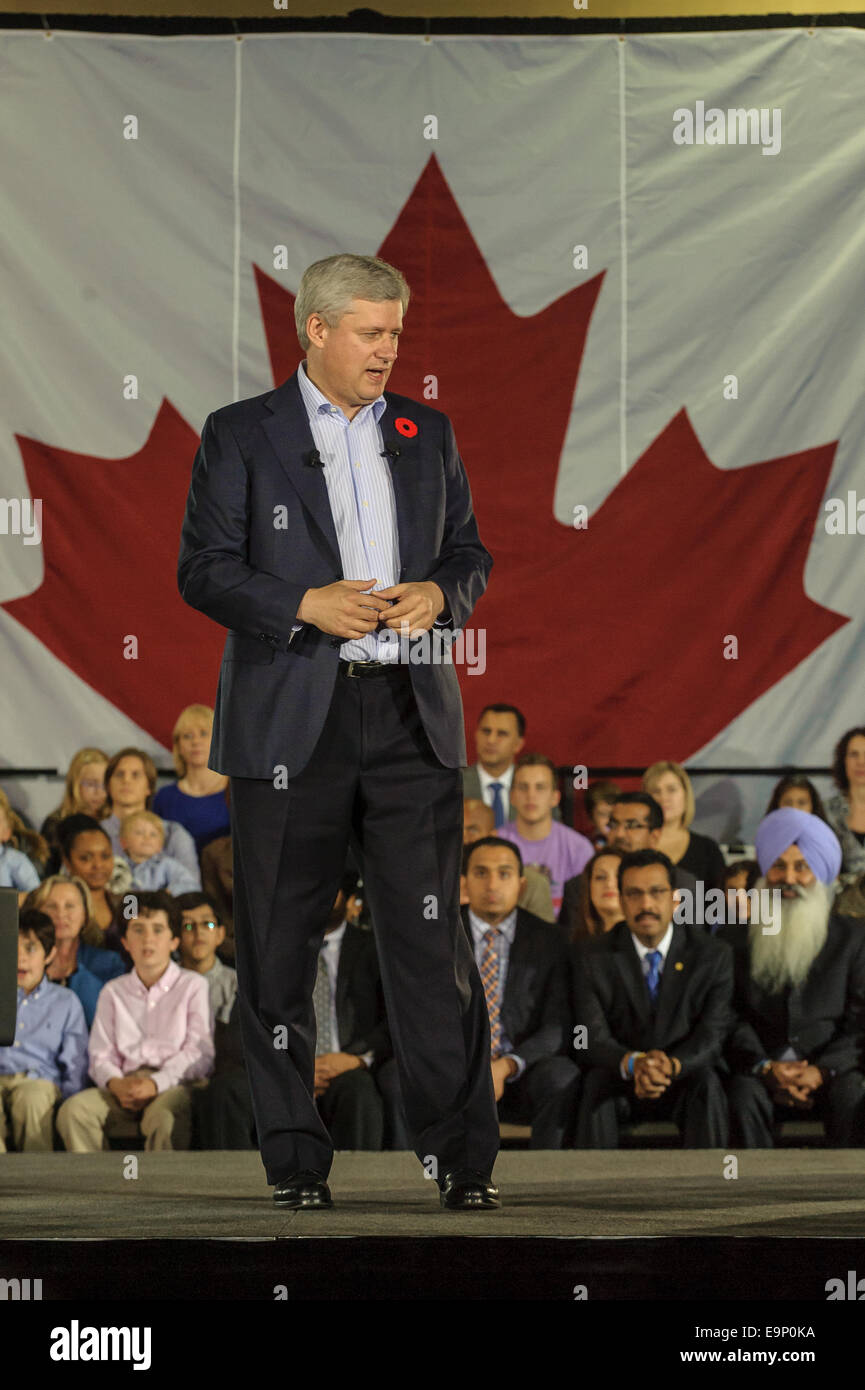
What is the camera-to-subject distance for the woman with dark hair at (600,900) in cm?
529

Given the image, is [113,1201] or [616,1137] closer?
[113,1201]

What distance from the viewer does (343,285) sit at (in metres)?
2.74

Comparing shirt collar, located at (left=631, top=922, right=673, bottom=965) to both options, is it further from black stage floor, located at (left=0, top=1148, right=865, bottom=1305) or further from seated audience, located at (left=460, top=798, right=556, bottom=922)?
black stage floor, located at (left=0, top=1148, right=865, bottom=1305)

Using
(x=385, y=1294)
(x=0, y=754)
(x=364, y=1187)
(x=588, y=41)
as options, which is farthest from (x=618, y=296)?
(x=385, y=1294)

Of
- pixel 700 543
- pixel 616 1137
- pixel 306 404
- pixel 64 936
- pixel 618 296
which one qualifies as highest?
pixel 618 296

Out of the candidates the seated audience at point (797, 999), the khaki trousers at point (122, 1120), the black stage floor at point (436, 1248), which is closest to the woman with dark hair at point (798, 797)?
the seated audience at point (797, 999)

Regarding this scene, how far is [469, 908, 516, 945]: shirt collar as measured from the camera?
5.07 m

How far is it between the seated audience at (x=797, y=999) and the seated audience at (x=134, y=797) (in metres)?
1.74

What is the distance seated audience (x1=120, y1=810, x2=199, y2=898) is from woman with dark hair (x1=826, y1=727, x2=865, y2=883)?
6.78 ft

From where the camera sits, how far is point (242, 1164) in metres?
3.63

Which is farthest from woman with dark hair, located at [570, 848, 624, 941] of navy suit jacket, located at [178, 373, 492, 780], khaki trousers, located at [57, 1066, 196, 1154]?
navy suit jacket, located at [178, 373, 492, 780]

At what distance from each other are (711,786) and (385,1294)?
3513 millimetres

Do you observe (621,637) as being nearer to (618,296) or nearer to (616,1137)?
(618,296)

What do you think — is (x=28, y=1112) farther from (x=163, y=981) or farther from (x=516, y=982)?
(x=516, y=982)
